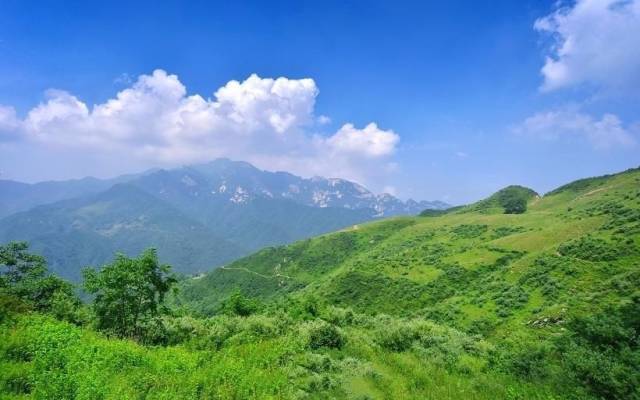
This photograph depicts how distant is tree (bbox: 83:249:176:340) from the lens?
24.7 meters

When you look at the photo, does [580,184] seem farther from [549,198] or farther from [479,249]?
[479,249]

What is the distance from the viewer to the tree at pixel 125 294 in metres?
24.7

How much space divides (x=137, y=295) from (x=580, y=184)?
209 metres

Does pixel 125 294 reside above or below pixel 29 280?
above

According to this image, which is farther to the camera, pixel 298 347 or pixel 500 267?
pixel 500 267

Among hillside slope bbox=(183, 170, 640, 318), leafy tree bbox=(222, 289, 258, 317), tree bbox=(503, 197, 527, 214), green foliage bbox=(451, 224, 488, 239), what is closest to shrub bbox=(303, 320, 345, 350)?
leafy tree bbox=(222, 289, 258, 317)

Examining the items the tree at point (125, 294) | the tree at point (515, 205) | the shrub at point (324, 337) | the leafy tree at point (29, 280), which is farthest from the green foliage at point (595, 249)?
the tree at point (515, 205)

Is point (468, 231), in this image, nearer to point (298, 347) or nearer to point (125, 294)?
point (125, 294)

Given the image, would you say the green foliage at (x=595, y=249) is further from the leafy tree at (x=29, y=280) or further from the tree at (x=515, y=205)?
the tree at (x=515, y=205)

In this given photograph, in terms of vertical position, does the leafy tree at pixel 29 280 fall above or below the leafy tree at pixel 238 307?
above

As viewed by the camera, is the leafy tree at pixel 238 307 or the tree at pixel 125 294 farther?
the leafy tree at pixel 238 307

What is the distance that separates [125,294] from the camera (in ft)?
82.4

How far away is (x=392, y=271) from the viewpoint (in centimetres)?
10388

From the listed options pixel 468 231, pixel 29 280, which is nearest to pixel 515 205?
pixel 468 231
